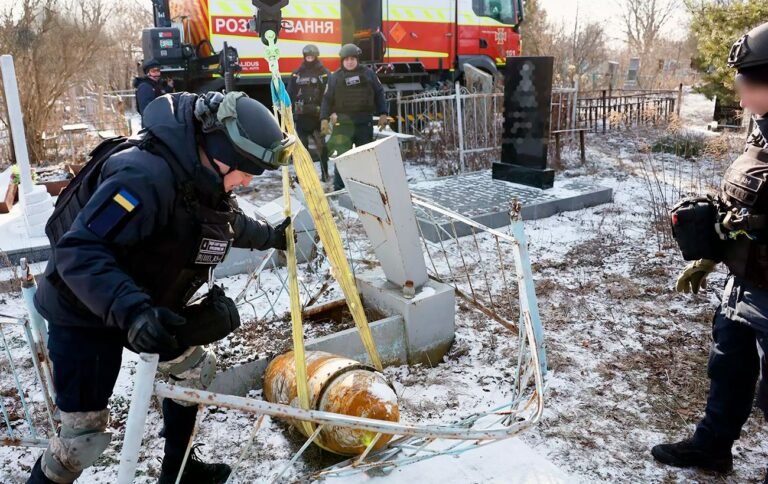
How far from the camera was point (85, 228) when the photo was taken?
65.9 inches

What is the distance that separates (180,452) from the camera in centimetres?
233

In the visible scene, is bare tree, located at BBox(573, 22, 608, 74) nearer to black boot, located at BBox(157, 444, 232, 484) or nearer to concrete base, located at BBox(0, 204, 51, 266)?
concrete base, located at BBox(0, 204, 51, 266)

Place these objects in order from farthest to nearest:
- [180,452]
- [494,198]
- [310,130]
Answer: [310,130]
[494,198]
[180,452]

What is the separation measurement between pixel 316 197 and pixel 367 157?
0.47 metres

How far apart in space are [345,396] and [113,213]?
1229 millimetres

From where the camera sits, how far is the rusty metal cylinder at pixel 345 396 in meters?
2.42

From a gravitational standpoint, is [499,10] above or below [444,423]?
above

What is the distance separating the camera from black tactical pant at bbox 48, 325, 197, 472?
1877mm

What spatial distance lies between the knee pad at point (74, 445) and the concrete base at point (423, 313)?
5.75 feet

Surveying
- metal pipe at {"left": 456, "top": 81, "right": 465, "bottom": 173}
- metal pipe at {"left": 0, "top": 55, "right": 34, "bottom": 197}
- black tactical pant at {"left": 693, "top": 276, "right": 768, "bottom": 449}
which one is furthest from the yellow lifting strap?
metal pipe at {"left": 456, "top": 81, "right": 465, "bottom": 173}

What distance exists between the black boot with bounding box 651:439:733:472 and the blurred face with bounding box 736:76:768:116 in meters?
1.39

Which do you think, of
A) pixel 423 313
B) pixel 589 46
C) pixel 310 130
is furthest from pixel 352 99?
pixel 589 46

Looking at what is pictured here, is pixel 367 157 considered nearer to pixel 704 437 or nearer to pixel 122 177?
pixel 122 177

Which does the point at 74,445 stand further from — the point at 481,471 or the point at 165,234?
the point at 481,471
